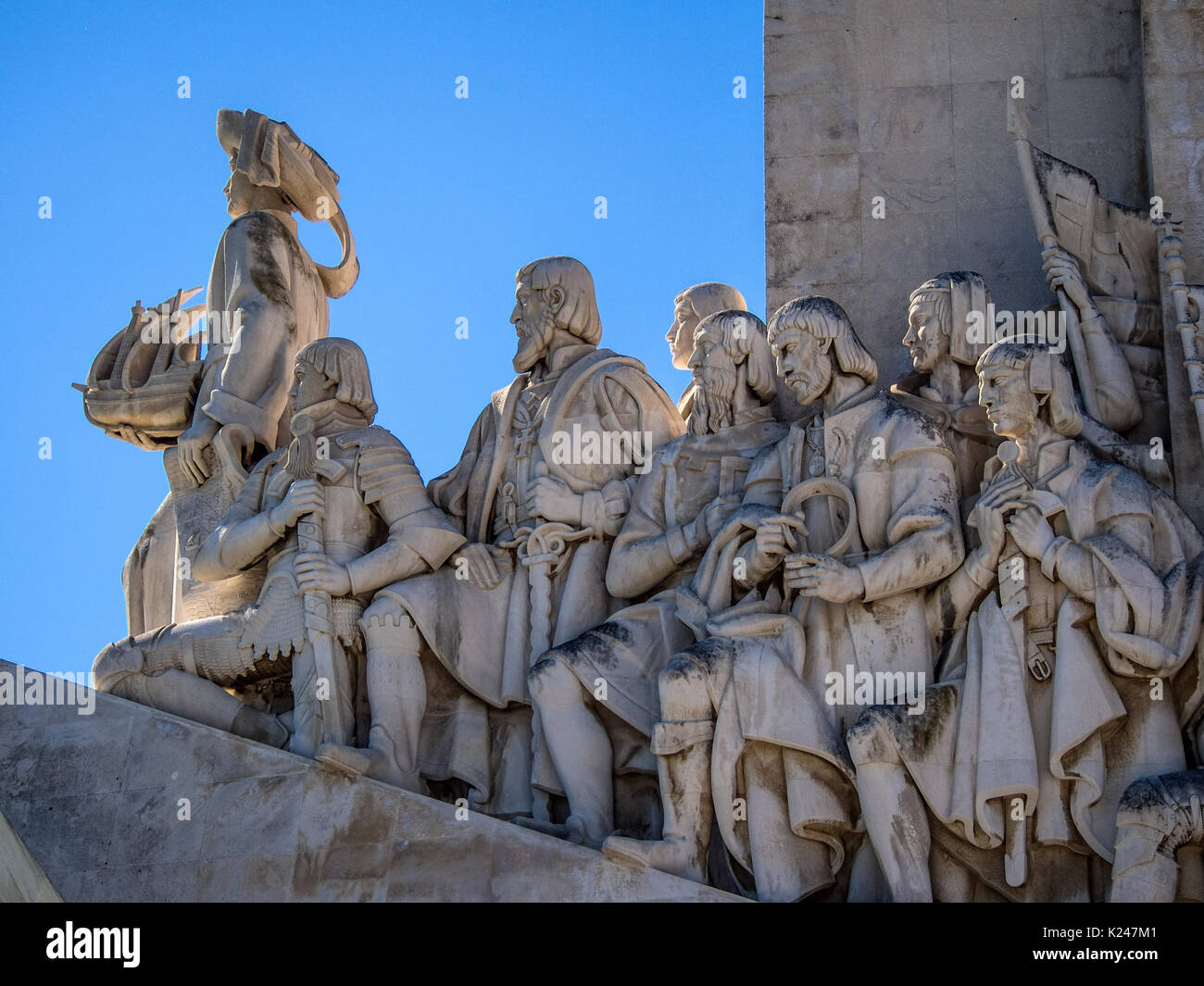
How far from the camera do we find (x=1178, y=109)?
12.1 meters

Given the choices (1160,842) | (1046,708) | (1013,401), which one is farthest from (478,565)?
(1160,842)

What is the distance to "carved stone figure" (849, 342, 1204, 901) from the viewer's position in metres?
10.3

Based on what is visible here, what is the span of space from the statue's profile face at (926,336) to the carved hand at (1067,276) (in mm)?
588

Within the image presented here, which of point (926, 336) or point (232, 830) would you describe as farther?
point (926, 336)

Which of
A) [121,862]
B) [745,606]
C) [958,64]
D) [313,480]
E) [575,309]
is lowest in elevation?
[121,862]

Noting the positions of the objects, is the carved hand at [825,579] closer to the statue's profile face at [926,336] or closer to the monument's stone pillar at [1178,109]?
the statue's profile face at [926,336]

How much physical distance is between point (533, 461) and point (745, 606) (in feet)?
5.27

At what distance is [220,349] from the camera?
13.4 meters

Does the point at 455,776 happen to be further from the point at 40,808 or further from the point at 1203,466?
the point at 1203,466

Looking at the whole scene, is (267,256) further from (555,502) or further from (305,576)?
(555,502)

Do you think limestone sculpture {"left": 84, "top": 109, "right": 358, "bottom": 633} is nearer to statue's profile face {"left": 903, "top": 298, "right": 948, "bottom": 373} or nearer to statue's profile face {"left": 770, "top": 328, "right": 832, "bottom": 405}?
statue's profile face {"left": 770, "top": 328, "right": 832, "bottom": 405}

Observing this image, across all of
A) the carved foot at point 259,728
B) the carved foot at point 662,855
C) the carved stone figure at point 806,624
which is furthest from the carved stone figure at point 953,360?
the carved foot at point 259,728

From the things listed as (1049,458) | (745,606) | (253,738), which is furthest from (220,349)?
(1049,458)

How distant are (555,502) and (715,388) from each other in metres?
0.95
